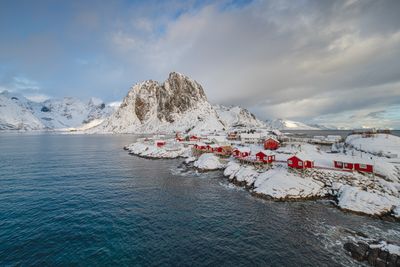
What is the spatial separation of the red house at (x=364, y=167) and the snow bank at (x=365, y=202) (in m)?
11.1

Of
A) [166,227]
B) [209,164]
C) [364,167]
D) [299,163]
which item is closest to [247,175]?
[299,163]

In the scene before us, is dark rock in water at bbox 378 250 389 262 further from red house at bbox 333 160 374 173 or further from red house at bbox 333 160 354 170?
red house at bbox 333 160 354 170

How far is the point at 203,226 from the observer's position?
87.1 ft

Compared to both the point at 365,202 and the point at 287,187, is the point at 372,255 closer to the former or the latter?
the point at 365,202

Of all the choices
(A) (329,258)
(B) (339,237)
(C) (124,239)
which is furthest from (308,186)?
(C) (124,239)

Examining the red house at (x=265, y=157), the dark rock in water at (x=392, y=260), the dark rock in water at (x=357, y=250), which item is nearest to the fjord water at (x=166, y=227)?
the dark rock in water at (x=357, y=250)

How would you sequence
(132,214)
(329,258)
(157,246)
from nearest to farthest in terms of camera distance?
(329,258)
(157,246)
(132,214)

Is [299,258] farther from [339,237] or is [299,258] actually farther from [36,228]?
[36,228]

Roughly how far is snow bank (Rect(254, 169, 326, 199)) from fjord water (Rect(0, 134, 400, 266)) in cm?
253

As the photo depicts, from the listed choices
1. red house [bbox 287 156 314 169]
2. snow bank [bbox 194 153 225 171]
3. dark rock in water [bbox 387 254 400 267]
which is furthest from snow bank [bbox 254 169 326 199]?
snow bank [bbox 194 153 225 171]

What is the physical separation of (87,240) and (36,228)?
7.61 meters

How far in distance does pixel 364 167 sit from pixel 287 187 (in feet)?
62.0

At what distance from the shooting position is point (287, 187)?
125ft

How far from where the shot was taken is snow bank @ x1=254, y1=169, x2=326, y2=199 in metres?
37.1
